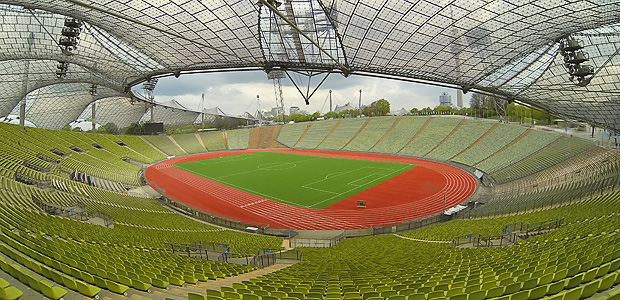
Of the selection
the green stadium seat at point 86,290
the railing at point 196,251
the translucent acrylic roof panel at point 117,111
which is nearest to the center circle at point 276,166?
the railing at point 196,251

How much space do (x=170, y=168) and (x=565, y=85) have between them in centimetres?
4988

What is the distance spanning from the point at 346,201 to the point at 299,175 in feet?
42.5

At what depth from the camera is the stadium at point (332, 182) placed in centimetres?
768

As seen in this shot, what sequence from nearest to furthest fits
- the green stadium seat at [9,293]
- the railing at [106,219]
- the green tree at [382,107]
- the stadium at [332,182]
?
1. the green stadium seat at [9,293]
2. the stadium at [332,182]
3. the railing at [106,219]
4. the green tree at [382,107]

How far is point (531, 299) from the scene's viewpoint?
17.8ft

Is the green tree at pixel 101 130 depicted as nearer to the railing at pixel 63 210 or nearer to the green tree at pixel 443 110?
the railing at pixel 63 210

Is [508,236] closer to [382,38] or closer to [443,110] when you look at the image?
[382,38]

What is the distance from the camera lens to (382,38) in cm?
2473

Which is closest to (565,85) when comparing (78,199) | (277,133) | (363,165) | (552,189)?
(552,189)

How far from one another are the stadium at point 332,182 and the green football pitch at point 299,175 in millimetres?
447

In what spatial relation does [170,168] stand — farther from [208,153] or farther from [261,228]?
[261,228]

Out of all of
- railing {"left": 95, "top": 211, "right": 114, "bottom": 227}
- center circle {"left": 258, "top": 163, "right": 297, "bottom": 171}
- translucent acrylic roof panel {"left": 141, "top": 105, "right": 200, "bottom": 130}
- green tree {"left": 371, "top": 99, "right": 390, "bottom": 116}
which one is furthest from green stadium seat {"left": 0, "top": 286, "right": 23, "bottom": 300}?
green tree {"left": 371, "top": 99, "right": 390, "bottom": 116}

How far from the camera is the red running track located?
80.8ft

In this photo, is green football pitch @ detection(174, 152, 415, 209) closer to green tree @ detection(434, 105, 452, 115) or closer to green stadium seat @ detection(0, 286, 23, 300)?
green stadium seat @ detection(0, 286, 23, 300)
